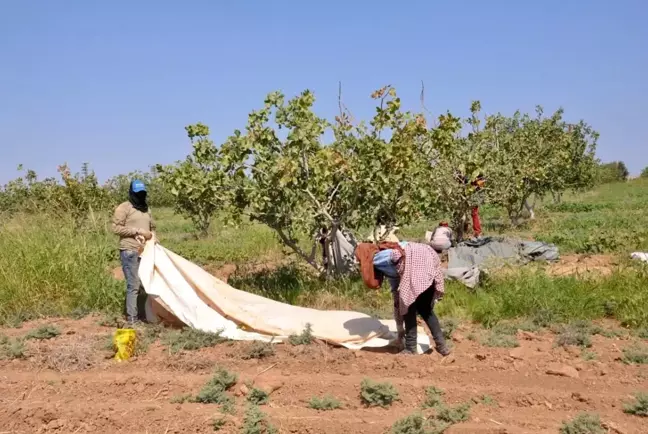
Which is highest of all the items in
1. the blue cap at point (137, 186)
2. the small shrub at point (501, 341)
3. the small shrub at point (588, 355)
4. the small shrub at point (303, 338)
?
the blue cap at point (137, 186)

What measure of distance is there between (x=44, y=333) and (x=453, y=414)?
4.15 meters

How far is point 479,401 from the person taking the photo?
4.12 metres

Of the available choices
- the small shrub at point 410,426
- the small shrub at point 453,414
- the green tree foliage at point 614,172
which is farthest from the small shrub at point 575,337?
the green tree foliage at point 614,172

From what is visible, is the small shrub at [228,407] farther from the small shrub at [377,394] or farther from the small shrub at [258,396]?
the small shrub at [377,394]

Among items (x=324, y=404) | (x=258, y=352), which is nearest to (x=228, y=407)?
(x=324, y=404)

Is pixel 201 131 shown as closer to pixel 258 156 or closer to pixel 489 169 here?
pixel 258 156

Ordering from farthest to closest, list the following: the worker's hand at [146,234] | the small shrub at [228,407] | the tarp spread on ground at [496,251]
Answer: the tarp spread on ground at [496,251] < the worker's hand at [146,234] < the small shrub at [228,407]

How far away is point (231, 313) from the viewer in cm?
584

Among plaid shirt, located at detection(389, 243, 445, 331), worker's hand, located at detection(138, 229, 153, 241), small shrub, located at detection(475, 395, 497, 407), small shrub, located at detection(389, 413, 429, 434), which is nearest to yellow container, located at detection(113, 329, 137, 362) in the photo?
worker's hand, located at detection(138, 229, 153, 241)

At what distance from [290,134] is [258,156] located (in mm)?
482

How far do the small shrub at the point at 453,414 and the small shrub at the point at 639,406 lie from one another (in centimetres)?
104

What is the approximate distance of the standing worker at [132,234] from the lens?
6117 millimetres

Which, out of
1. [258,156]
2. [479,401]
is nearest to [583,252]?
[258,156]

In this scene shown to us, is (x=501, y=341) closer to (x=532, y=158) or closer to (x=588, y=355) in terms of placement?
(x=588, y=355)
